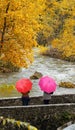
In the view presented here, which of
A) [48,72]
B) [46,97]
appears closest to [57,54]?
[48,72]

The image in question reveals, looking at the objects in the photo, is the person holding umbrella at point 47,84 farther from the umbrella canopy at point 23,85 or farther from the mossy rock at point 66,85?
the mossy rock at point 66,85

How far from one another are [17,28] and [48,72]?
959 centimetres

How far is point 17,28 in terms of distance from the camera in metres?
17.7

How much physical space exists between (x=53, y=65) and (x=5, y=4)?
1326 cm

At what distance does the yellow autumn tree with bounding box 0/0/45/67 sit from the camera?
17266 millimetres

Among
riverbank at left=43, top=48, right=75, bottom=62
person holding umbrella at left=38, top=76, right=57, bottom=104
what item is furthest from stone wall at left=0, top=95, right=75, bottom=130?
riverbank at left=43, top=48, right=75, bottom=62

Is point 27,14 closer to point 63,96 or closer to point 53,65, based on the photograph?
point 63,96

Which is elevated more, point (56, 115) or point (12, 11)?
point (12, 11)

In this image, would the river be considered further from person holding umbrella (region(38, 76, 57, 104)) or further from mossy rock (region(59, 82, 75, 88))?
person holding umbrella (region(38, 76, 57, 104))

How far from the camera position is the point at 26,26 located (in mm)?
17781

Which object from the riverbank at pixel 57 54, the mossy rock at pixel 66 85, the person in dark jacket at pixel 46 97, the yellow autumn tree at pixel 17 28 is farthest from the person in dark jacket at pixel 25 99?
the riverbank at pixel 57 54

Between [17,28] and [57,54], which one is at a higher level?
[17,28]

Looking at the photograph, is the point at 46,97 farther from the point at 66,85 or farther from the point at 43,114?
the point at 66,85

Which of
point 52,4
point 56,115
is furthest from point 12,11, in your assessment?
point 52,4
